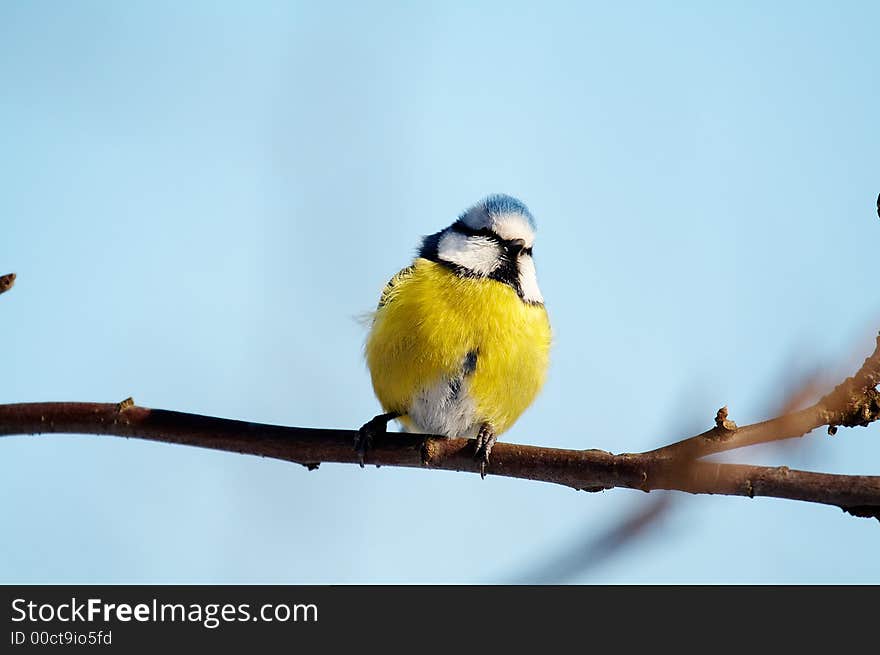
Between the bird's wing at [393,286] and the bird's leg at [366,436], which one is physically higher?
the bird's wing at [393,286]

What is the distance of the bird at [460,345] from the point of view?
303 centimetres

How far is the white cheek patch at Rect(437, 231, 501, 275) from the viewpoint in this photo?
3371 mm

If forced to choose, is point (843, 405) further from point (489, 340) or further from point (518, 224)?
point (518, 224)

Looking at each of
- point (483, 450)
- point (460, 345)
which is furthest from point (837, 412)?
point (460, 345)

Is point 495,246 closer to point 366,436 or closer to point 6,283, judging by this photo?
point 366,436

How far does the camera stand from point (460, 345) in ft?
9.96

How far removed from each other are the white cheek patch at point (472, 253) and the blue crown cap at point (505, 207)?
0.15m

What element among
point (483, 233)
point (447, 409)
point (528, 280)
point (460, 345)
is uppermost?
point (483, 233)

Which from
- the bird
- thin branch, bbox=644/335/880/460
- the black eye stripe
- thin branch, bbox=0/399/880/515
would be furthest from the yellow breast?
thin branch, bbox=644/335/880/460

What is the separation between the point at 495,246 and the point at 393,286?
0.46 m

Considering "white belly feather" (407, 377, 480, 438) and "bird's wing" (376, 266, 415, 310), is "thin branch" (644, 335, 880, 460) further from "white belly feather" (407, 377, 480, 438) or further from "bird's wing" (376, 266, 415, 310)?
"bird's wing" (376, 266, 415, 310)

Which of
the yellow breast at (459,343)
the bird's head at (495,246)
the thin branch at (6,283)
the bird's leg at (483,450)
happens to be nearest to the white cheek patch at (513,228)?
the bird's head at (495,246)

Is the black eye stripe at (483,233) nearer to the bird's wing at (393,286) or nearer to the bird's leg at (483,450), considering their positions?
the bird's wing at (393,286)
